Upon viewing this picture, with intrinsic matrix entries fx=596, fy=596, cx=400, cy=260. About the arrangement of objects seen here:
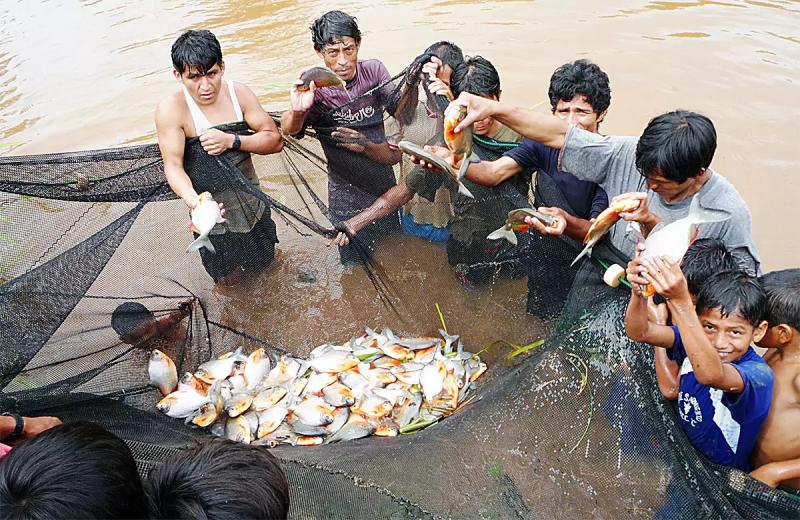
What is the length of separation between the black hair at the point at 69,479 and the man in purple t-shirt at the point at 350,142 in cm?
240

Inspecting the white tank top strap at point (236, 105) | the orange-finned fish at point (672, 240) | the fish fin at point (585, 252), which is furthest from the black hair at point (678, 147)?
the white tank top strap at point (236, 105)

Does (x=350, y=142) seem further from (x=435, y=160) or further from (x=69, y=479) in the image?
(x=69, y=479)

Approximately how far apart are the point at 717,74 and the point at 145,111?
23.7ft

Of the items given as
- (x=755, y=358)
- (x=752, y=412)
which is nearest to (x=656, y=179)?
(x=755, y=358)

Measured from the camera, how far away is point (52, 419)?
2752 millimetres

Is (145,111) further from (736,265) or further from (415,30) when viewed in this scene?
(736,265)

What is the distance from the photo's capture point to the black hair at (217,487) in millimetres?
1488

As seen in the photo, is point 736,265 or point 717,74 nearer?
point 736,265

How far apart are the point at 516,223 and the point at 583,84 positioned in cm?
88

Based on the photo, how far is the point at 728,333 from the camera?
230cm

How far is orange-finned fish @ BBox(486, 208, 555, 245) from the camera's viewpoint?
2.99 meters

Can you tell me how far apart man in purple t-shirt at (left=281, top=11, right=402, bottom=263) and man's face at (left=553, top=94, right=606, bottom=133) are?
1001mm

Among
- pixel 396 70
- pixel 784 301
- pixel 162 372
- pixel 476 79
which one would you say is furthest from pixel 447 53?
pixel 396 70

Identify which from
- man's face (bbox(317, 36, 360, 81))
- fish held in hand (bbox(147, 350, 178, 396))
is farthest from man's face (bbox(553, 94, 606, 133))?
fish held in hand (bbox(147, 350, 178, 396))
